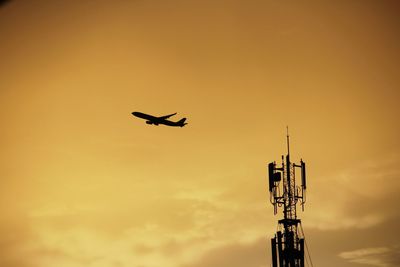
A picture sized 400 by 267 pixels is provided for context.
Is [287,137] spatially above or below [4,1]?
above

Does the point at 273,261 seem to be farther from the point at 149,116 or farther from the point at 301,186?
the point at 149,116

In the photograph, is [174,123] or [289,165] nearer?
[289,165]

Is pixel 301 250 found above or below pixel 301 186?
below

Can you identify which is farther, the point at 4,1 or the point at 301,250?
the point at 301,250

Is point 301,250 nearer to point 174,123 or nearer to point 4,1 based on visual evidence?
point 174,123

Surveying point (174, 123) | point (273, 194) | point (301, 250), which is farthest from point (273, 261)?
point (174, 123)

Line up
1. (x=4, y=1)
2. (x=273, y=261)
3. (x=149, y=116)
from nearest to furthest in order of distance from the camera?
(x=4, y=1), (x=273, y=261), (x=149, y=116)

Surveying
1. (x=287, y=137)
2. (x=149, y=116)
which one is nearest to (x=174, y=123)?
(x=149, y=116)

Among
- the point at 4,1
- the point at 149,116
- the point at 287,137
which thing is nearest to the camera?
the point at 4,1

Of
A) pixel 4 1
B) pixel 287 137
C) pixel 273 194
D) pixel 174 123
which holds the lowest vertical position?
pixel 4 1
